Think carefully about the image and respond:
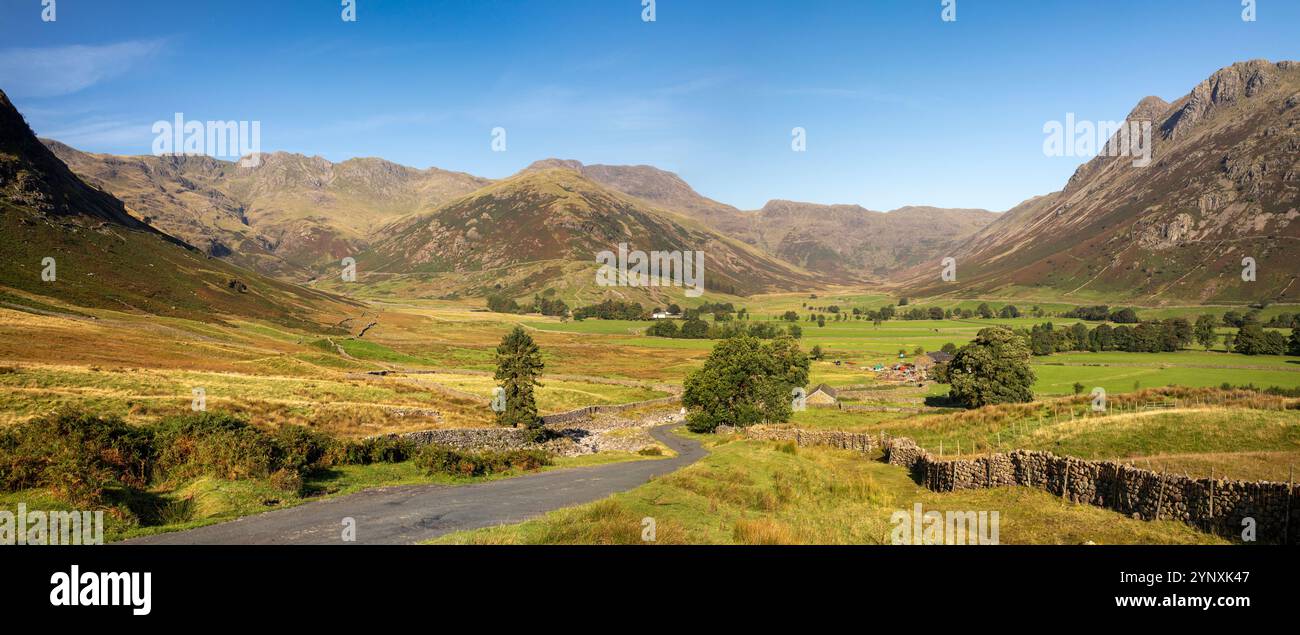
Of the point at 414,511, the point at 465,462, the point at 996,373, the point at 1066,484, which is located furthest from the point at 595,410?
the point at 1066,484

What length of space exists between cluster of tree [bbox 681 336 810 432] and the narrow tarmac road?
32.1 metres

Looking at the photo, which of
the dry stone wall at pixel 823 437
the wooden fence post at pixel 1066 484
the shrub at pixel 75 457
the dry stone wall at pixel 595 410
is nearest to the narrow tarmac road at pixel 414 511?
the shrub at pixel 75 457

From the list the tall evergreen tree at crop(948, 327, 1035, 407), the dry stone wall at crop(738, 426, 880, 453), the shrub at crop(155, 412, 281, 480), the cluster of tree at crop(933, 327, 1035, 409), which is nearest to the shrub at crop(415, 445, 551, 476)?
the shrub at crop(155, 412, 281, 480)

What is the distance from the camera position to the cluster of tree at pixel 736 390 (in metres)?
73.2

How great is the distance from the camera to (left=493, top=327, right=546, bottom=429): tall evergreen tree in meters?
59.8

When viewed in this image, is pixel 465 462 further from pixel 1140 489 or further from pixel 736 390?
pixel 736 390

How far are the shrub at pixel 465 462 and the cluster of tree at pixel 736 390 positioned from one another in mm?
32480

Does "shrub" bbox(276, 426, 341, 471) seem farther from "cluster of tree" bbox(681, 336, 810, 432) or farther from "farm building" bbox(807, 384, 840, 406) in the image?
"farm building" bbox(807, 384, 840, 406)

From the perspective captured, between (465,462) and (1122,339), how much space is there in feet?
479

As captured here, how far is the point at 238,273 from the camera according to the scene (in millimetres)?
172375
